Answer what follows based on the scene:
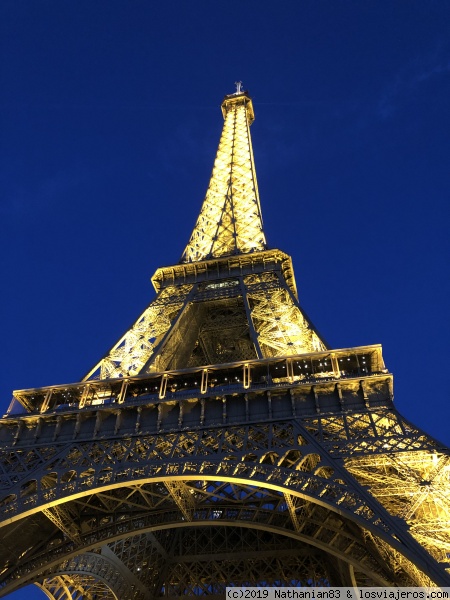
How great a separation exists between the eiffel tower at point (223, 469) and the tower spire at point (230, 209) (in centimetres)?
555

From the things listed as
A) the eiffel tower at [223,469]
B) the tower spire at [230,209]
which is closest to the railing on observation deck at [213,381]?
the eiffel tower at [223,469]

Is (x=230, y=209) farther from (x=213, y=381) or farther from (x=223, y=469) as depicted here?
(x=223, y=469)

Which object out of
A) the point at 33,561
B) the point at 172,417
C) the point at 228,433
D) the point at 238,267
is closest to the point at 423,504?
the point at 228,433

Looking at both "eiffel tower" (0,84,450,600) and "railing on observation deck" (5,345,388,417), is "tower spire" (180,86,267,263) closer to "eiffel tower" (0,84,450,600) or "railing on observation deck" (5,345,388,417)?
"eiffel tower" (0,84,450,600)

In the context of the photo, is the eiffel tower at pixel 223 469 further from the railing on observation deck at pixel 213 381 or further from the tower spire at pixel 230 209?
the tower spire at pixel 230 209

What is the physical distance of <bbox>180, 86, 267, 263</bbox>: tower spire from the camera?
35.7 meters

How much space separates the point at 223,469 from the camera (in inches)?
661

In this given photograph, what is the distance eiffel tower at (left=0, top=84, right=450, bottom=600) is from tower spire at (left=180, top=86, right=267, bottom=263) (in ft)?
18.2

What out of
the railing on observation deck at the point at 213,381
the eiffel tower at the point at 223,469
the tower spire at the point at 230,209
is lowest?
the eiffel tower at the point at 223,469

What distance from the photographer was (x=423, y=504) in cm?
1611

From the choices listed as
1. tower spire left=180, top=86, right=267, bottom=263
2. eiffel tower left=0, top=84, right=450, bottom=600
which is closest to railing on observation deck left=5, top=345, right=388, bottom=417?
eiffel tower left=0, top=84, right=450, bottom=600

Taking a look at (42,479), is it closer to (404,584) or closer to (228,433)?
(228,433)

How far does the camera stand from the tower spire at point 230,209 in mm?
35719

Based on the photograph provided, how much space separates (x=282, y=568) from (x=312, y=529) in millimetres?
11443
